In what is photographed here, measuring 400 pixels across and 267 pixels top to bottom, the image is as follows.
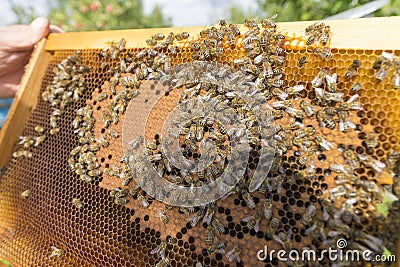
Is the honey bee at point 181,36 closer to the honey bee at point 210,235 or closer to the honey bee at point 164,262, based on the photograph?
the honey bee at point 210,235

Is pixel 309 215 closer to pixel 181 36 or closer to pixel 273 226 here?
pixel 273 226

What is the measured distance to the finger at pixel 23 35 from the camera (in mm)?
3779

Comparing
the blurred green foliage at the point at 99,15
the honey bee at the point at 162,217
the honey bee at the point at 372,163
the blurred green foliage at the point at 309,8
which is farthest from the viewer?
the blurred green foliage at the point at 99,15

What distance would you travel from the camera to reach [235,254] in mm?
2236

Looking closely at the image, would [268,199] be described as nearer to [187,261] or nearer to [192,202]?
[192,202]

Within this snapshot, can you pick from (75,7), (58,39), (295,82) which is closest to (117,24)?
(75,7)

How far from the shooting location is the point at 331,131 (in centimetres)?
218

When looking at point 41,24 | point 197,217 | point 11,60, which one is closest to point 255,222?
point 197,217

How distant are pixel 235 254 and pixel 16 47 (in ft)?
12.1

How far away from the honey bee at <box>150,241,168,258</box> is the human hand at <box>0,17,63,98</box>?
293 centimetres

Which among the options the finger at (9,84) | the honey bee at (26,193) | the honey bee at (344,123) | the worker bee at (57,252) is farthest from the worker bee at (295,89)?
the finger at (9,84)

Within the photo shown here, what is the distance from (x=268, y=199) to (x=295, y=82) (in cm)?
90

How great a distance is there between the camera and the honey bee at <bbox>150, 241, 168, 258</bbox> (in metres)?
2.45

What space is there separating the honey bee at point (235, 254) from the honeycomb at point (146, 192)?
0.02 metres
